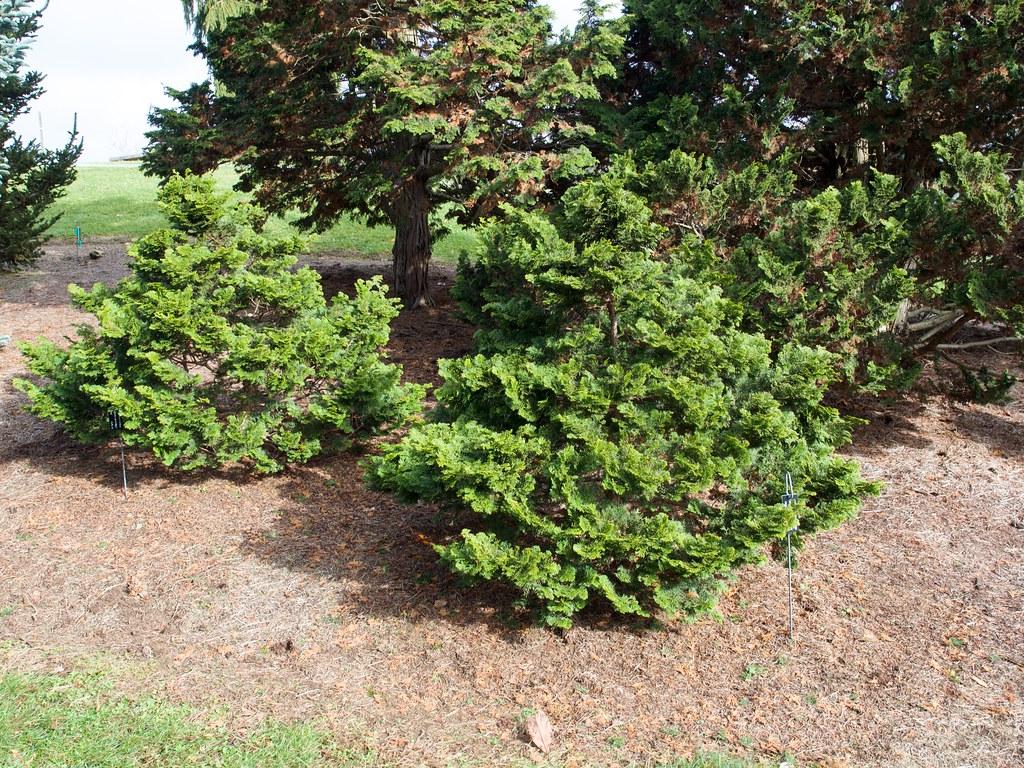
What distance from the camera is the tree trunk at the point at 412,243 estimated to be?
9.38 meters

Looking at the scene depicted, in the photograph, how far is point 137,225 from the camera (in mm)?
15406

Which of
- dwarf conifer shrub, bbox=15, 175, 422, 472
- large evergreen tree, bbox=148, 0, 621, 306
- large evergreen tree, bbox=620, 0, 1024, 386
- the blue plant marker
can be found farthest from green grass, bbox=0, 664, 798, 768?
the blue plant marker

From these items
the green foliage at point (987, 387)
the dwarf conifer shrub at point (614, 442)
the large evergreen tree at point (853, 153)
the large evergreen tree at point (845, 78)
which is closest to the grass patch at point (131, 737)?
the dwarf conifer shrub at point (614, 442)

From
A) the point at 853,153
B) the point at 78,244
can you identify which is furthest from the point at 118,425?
the point at 78,244

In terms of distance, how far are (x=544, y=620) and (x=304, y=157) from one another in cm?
640

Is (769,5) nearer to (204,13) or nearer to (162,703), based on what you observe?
(162,703)

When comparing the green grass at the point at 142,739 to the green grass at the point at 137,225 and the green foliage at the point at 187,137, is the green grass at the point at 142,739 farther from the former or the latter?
the green grass at the point at 137,225

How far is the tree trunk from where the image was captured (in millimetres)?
9383

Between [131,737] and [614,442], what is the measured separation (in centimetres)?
245

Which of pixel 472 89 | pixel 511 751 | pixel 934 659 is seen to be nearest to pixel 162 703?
pixel 511 751

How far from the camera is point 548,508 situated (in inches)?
196

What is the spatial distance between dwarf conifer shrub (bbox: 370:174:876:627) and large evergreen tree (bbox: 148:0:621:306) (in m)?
3.30

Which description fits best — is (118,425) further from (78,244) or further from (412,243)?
(78,244)

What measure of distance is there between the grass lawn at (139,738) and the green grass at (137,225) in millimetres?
8512
